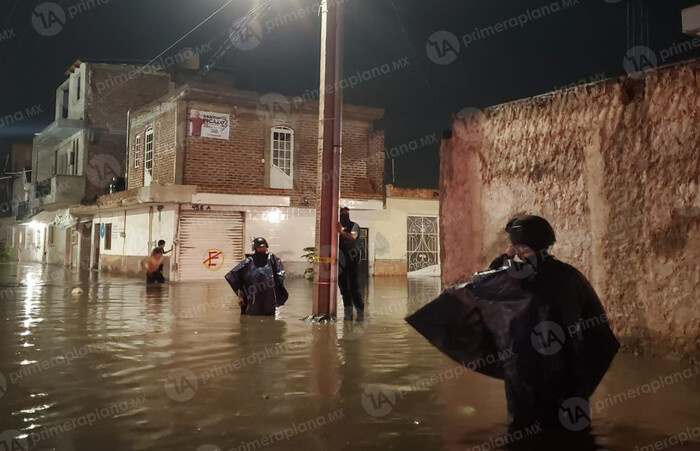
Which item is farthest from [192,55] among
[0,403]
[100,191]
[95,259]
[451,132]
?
[0,403]

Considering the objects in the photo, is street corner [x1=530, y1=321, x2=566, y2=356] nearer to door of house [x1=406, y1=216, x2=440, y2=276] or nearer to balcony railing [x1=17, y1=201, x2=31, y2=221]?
door of house [x1=406, y1=216, x2=440, y2=276]

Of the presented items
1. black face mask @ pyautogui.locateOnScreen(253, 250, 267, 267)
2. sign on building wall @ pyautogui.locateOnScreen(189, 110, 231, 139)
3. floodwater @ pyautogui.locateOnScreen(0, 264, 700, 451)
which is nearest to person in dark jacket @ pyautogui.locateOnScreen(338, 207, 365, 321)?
floodwater @ pyautogui.locateOnScreen(0, 264, 700, 451)

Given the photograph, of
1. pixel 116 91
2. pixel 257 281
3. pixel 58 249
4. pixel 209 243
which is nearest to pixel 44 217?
pixel 58 249

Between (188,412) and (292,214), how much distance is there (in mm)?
17779

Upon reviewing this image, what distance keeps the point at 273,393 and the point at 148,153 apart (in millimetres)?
19732

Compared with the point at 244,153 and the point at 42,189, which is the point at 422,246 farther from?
the point at 42,189

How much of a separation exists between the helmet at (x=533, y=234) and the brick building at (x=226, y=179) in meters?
16.3

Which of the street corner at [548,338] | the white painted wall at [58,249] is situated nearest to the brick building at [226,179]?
the white painted wall at [58,249]

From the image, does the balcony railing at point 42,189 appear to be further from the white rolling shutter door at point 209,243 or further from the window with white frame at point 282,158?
the window with white frame at point 282,158

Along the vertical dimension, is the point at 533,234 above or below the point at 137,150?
below

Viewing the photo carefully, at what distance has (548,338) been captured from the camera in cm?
342

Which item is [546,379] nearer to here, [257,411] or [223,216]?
[257,411]

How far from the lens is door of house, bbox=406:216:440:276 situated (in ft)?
80.8

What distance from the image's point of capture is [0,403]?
4551 millimetres
